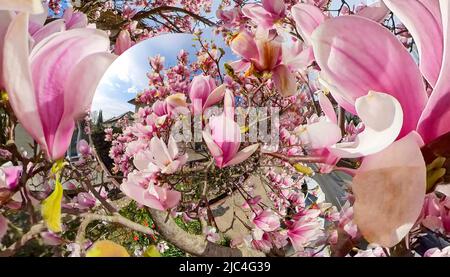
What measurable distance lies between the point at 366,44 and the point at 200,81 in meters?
0.30

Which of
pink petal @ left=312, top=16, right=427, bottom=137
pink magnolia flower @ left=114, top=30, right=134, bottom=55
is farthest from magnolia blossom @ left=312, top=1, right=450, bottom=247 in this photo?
pink magnolia flower @ left=114, top=30, right=134, bottom=55

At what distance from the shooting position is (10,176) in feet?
2.92

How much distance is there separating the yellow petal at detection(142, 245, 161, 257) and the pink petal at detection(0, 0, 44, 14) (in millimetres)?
461

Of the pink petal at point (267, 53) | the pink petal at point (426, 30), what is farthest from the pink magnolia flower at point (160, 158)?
the pink petal at point (426, 30)

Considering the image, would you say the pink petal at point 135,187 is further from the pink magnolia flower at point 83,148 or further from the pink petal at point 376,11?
the pink petal at point 376,11

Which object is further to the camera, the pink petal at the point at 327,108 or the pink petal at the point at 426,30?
the pink petal at the point at 327,108

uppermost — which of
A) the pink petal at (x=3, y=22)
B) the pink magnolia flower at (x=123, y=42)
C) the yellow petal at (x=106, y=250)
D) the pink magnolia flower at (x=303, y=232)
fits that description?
the pink petal at (x=3, y=22)

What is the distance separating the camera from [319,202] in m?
0.92

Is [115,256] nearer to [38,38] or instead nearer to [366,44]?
[38,38]

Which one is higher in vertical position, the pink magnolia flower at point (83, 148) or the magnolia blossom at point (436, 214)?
the pink magnolia flower at point (83, 148)

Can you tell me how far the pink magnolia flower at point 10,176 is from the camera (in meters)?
0.89

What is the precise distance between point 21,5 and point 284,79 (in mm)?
461

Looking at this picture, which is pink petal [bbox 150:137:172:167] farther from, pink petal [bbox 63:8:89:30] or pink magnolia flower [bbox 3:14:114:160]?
pink petal [bbox 63:8:89:30]
